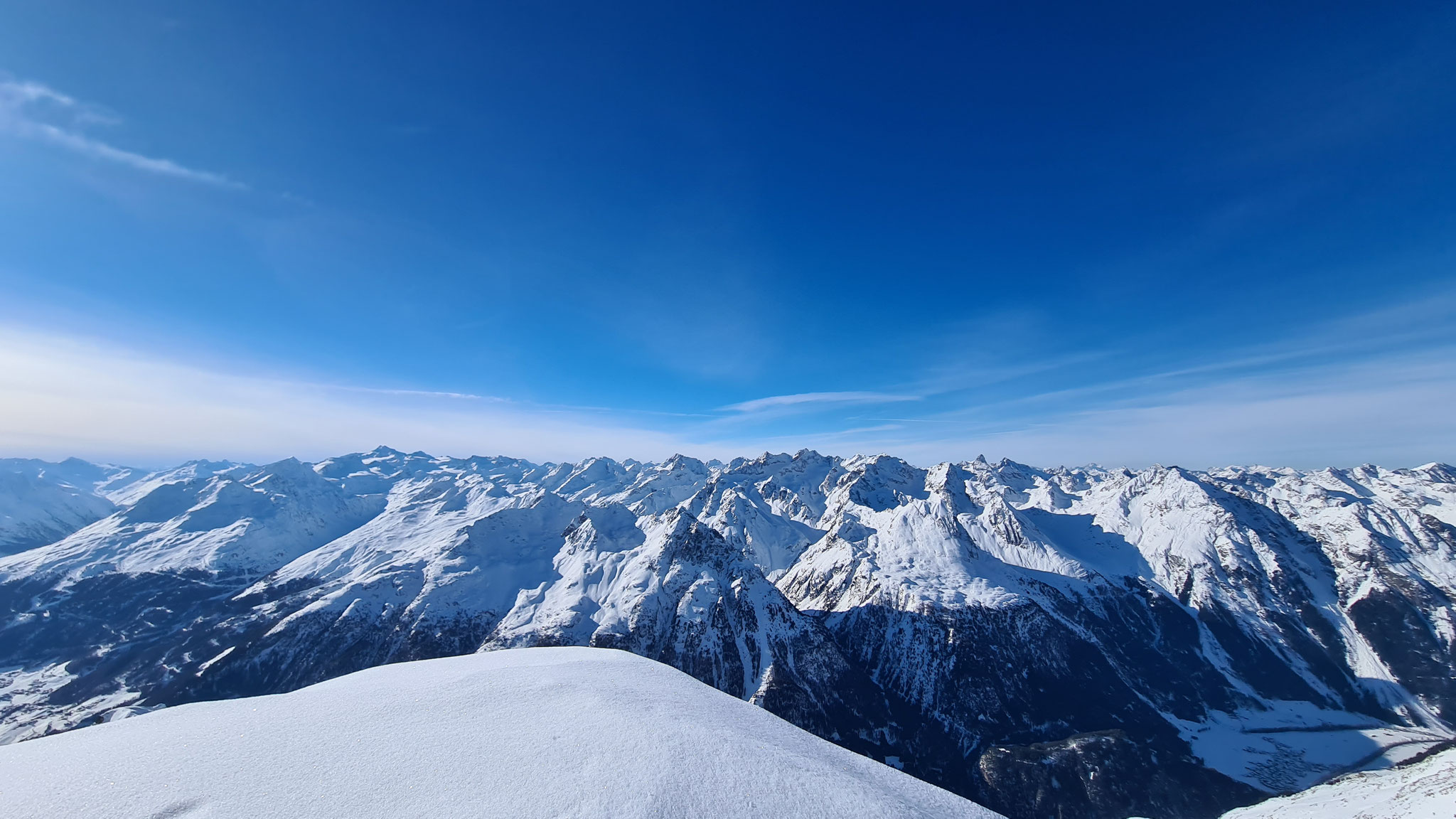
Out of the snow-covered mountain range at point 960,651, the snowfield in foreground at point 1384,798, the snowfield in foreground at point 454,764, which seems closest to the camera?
the snowfield in foreground at point 454,764

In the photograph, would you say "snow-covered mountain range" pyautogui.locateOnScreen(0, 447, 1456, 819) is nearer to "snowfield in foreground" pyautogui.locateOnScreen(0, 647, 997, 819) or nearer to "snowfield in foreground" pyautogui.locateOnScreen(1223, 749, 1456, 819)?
"snowfield in foreground" pyautogui.locateOnScreen(1223, 749, 1456, 819)

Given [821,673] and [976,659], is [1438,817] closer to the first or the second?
[821,673]

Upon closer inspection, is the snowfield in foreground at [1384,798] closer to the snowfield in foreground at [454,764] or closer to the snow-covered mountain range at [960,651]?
the snowfield in foreground at [454,764]

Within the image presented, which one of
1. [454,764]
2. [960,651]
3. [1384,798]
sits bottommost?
[960,651]

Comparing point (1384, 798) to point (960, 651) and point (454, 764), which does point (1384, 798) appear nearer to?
point (454, 764)

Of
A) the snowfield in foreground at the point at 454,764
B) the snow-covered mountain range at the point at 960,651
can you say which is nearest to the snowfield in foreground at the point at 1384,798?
the snowfield in foreground at the point at 454,764

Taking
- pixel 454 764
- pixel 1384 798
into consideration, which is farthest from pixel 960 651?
pixel 454 764
